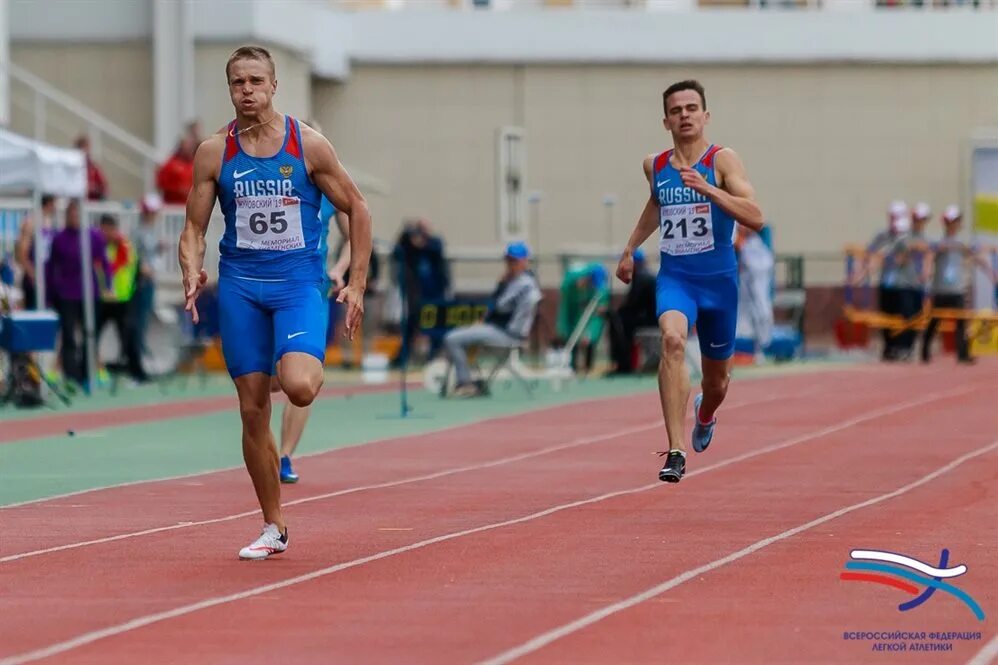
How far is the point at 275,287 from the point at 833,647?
11.3ft

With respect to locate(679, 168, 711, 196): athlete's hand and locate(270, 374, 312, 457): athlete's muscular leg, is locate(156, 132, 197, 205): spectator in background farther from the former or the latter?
locate(679, 168, 711, 196): athlete's hand

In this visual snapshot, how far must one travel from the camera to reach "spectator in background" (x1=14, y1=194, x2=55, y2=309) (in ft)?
82.7

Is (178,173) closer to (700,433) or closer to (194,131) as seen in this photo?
(194,131)

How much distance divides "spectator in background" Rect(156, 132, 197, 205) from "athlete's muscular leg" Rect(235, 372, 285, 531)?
21553mm

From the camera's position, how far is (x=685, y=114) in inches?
522

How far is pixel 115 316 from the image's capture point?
2709cm

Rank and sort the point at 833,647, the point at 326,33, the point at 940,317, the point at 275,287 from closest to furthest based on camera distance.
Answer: the point at 833,647
the point at 275,287
the point at 940,317
the point at 326,33

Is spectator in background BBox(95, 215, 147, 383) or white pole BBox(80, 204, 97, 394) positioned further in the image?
spectator in background BBox(95, 215, 147, 383)

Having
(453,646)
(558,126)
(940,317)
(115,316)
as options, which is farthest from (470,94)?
(453,646)

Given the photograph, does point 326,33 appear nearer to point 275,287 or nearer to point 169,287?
point 169,287

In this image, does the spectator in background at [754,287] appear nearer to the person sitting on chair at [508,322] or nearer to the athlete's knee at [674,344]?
the person sitting on chair at [508,322]

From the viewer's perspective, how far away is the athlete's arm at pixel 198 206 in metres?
10.5

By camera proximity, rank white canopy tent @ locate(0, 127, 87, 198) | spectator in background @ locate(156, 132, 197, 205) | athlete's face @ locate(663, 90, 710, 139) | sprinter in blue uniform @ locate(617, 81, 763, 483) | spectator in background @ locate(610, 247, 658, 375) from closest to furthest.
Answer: sprinter in blue uniform @ locate(617, 81, 763, 483) < athlete's face @ locate(663, 90, 710, 139) < white canopy tent @ locate(0, 127, 87, 198) < spectator in background @ locate(610, 247, 658, 375) < spectator in background @ locate(156, 132, 197, 205)

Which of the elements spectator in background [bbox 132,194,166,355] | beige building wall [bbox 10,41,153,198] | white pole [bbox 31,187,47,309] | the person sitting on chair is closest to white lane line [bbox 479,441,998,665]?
the person sitting on chair
